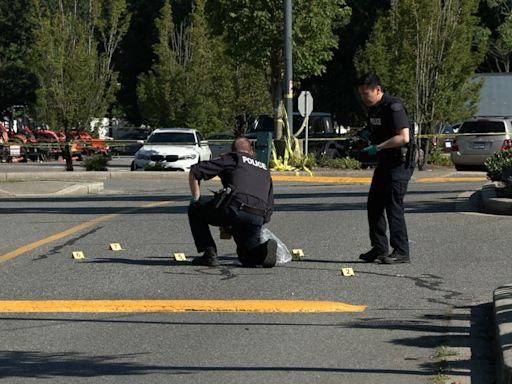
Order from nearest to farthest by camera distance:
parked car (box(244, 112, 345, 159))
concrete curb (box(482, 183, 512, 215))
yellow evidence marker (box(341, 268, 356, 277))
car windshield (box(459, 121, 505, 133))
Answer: yellow evidence marker (box(341, 268, 356, 277)) → concrete curb (box(482, 183, 512, 215)) → car windshield (box(459, 121, 505, 133)) → parked car (box(244, 112, 345, 159))

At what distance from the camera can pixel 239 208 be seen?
1141 cm

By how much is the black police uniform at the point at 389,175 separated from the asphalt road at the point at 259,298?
1.14 ft

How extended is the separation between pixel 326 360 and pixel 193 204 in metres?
4.20

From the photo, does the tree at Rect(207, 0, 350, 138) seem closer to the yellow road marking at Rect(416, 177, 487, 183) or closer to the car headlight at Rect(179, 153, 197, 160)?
the car headlight at Rect(179, 153, 197, 160)

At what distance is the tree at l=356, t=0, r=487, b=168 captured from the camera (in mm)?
34781

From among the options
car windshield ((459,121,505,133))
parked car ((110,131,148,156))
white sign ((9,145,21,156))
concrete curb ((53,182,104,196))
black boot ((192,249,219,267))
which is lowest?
parked car ((110,131,148,156))

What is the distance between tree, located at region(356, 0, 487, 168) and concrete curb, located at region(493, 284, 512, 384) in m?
26.0

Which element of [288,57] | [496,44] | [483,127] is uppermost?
[496,44]

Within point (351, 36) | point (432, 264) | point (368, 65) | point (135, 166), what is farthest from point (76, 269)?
point (351, 36)

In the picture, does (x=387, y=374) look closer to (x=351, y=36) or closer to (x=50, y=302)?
(x=50, y=302)

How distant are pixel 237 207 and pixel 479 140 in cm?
2230

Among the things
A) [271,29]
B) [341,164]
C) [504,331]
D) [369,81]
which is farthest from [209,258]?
[271,29]

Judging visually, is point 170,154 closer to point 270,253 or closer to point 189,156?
point 189,156

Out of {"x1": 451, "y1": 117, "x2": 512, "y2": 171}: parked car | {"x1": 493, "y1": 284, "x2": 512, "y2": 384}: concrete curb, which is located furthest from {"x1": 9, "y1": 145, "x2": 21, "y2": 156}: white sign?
{"x1": 493, "y1": 284, "x2": 512, "y2": 384}: concrete curb
